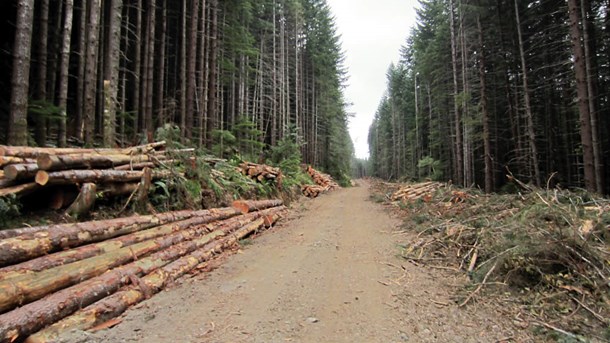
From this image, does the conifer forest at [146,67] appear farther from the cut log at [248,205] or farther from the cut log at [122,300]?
the cut log at [122,300]

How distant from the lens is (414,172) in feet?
136

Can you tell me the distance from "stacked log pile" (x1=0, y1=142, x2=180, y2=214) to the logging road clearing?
248 centimetres

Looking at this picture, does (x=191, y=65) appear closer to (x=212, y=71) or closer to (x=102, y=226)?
(x=212, y=71)

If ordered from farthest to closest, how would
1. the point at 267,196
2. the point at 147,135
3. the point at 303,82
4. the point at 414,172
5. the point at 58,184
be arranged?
the point at 414,172 < the point at 303,82 < the point at 267,196 < the point at 147,135 < the point at 58,184

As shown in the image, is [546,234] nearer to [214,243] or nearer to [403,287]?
[403,287]

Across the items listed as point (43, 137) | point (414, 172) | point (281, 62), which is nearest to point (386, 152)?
point (414, 172)

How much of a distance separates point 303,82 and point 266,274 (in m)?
33.9

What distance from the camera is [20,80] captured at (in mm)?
6945

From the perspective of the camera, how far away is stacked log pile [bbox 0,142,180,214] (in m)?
4.45

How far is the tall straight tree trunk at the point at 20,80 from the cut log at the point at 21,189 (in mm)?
3330

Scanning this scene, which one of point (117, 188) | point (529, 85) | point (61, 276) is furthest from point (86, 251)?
point (529, 85)

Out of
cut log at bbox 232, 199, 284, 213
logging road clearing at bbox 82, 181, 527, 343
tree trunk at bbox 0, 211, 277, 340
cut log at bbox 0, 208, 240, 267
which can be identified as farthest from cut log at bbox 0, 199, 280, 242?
cut log at bbox 232, 199, 284, 213

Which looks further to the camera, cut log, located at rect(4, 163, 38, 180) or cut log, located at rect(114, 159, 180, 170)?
cut log, located at rect(114, 159, 180, 170)

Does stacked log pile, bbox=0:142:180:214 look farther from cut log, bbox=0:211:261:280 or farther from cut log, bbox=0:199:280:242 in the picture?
cut log, bbox=0:211:261:280
